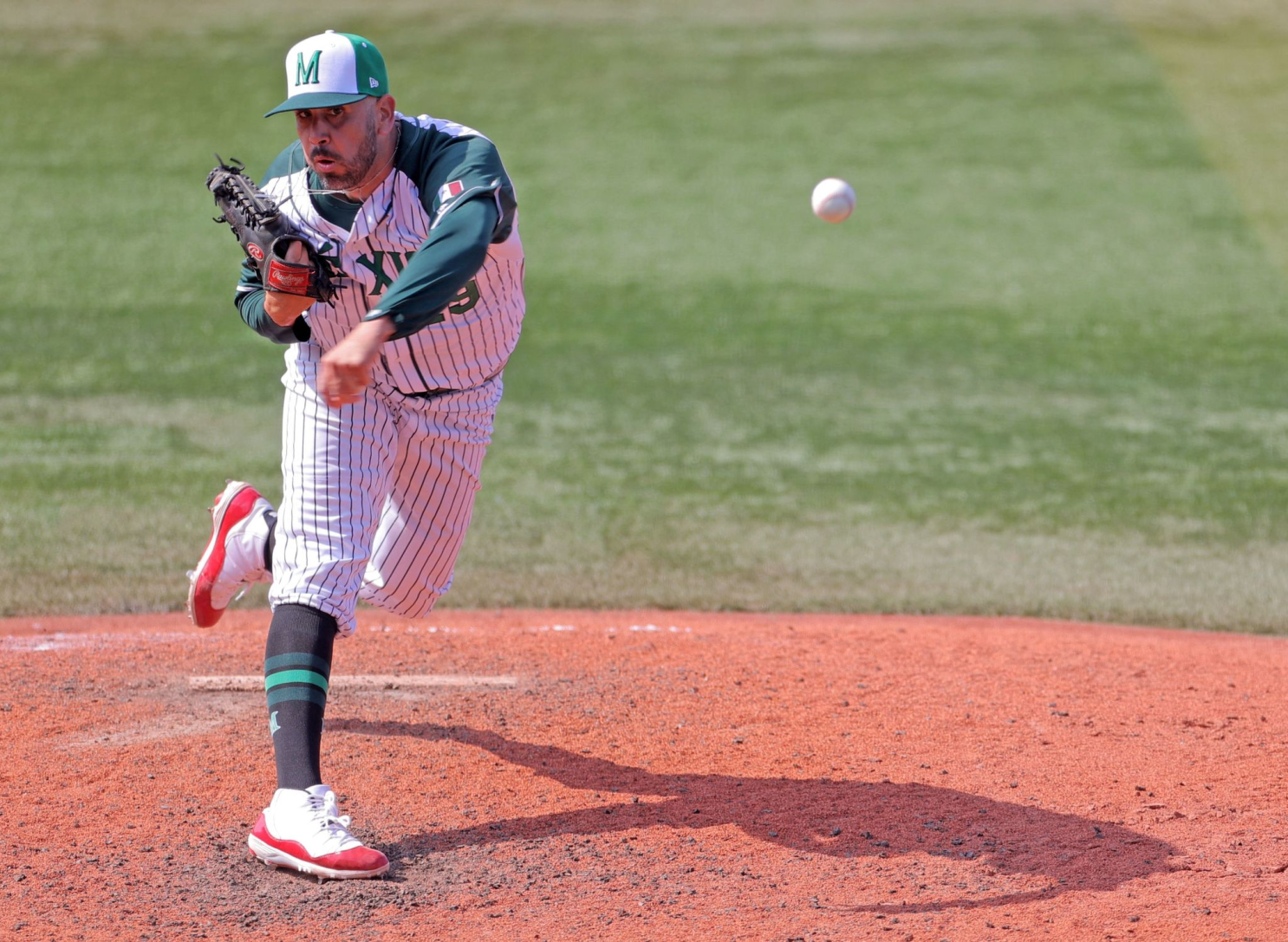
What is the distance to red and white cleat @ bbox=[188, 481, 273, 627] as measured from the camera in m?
4.30

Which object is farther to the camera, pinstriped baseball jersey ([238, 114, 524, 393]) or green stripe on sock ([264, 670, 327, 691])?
pinstriped baseball jersey ([238, 114, 524, 393])

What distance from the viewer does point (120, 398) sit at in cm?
916

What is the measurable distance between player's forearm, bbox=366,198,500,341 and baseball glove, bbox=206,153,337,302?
321 mm

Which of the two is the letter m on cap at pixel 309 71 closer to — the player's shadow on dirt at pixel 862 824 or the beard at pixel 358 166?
the beard at pixel 358 166

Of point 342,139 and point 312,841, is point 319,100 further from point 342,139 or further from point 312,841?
point 312,841

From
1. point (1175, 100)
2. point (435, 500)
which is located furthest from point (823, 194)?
point (1175, 100)

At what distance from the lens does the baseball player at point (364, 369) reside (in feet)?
11.2

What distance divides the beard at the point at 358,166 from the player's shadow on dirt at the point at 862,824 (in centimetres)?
168

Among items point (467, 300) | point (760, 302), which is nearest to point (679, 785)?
point (467, 300)

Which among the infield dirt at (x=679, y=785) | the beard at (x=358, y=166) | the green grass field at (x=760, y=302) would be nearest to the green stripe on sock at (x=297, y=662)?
the infield dirt at (x=679, y=785)

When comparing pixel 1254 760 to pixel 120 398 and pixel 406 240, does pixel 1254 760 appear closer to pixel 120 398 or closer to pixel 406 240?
pixel 406 240

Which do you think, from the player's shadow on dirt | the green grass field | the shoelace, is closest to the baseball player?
the shoelace

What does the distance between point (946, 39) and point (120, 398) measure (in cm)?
1042

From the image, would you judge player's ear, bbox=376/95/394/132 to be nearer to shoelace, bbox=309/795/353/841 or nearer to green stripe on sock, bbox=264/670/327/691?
green stripe on sock, bbox=264/670/327/691
